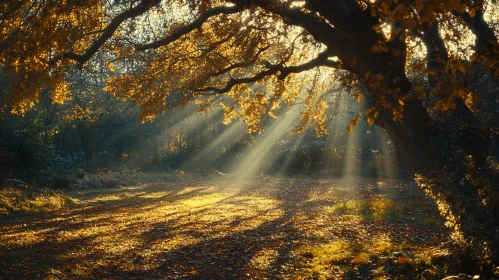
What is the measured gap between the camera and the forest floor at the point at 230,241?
8312 mm

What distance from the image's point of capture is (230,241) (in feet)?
38.0

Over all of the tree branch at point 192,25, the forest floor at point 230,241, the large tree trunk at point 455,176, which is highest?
the tree branch at point 192,25

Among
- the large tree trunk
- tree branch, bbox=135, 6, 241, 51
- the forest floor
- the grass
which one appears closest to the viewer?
the large tree trunk

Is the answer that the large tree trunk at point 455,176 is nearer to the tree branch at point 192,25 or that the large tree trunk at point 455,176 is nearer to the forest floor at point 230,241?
the forest floor at point 230,241

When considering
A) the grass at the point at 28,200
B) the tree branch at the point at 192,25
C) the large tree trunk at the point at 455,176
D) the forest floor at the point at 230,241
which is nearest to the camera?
the large tree trunk at the point at 455,176

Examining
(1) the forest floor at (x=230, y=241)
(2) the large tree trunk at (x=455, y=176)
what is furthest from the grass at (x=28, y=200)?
(2) the large tree trunk at (x=455, y=176)

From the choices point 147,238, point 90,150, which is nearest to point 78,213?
point 147,238

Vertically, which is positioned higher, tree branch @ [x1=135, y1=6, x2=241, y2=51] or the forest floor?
tree branch @ [x1=135, y1=6, x2=241, y2=51]

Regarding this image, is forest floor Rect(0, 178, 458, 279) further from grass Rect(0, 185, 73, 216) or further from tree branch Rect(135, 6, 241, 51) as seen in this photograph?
tree branch Rect(135, 6, 241, 51)

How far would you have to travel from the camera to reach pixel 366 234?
11922 mm

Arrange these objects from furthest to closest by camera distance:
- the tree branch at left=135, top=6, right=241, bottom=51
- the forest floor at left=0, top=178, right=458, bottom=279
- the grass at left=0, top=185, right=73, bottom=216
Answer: the grass at left=0, top=185, right=73, bottom=216 < the tree branch at left=135, top=6, right=241, bottom=51 < the forest floor at left=0, top=178, right=458, bottom=279

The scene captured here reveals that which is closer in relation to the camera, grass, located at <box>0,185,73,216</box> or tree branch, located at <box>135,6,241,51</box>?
tree branch, located at <box>135,6,241,51</box>

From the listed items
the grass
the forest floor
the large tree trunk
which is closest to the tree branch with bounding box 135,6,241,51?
the large tree trunk

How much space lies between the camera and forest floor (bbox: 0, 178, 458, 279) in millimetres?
8312
